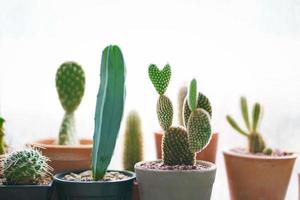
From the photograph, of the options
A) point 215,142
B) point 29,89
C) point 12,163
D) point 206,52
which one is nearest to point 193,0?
point 206,52

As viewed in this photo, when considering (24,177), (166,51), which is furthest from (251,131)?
(24,177)

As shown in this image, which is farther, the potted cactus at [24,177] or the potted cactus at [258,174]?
the potted cactus at [258,174]

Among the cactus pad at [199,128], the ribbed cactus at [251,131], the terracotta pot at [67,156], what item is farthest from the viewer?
the ribbed cactus at [251,131]

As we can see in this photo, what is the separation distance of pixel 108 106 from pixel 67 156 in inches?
7.6

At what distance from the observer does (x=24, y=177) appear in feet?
3.21

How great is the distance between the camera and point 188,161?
0.98 metres

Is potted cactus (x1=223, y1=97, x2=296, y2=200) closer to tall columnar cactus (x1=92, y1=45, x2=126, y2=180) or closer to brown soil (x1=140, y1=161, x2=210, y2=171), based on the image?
brown soil (x1=140, y1=161, x2=210, y2=171)

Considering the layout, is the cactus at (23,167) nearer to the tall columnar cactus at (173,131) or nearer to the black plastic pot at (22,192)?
the black plastic pot at (22,192)

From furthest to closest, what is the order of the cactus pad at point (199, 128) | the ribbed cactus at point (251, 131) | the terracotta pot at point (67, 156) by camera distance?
the ribbed cactus at point (251, 131) < the terracotta pot at point (67, 156) < the cactus pad at point (199, 128)

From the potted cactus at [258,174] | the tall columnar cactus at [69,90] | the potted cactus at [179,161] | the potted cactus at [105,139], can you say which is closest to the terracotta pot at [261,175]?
the potted cactus at [258,174]

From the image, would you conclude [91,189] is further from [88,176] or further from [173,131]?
[173,131]

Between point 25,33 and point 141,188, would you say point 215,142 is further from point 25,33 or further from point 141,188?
point 25,33

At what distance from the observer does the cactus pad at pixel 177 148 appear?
3.18 ft

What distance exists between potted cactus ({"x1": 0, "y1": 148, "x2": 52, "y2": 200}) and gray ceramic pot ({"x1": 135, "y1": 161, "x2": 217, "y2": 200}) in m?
0.20
